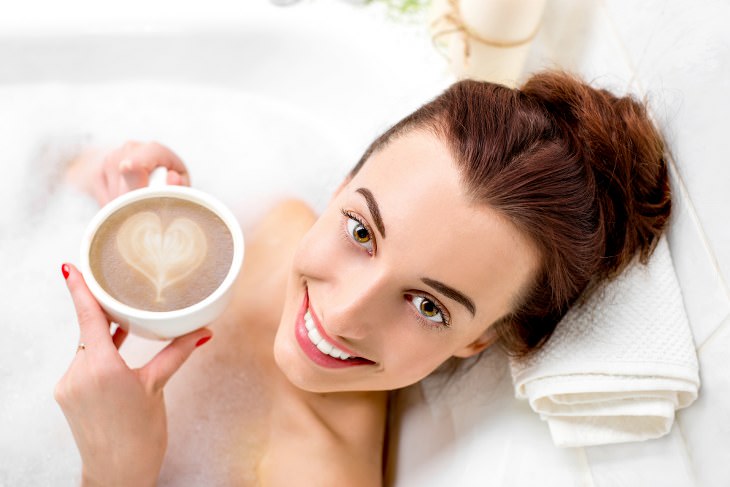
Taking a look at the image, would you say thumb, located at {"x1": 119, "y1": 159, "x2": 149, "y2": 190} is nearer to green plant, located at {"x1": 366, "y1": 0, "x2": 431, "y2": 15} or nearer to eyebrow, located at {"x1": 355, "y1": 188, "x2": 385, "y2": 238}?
eyebrow, located at {"x1": 355, "y1": 188, "x2": 385, "y2": 238}

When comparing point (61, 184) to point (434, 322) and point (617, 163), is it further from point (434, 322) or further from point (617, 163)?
point (617, 163)

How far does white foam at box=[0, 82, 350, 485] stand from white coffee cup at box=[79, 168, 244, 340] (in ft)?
1.29

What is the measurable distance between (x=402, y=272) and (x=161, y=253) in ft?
1.12

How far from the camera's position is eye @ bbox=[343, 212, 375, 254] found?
84 centimetres

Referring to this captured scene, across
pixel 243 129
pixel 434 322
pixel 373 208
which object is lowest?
pixel 243 129

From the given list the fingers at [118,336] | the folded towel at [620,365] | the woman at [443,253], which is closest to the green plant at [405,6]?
the woman at [443,253]

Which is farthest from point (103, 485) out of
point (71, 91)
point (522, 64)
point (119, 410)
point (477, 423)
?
point (522, 64)

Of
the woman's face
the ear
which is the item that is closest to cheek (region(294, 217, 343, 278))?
the woman's face

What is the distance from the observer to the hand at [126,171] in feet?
3.74

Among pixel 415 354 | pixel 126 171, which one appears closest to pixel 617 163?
pixel 415 354

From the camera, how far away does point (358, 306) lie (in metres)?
0.79

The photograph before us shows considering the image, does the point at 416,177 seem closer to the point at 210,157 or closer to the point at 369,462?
the point at 369,462

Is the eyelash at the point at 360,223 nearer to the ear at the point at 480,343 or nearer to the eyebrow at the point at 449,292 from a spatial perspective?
the eyebrow at the point at 449,292

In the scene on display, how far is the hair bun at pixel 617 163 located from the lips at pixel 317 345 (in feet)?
1.29
